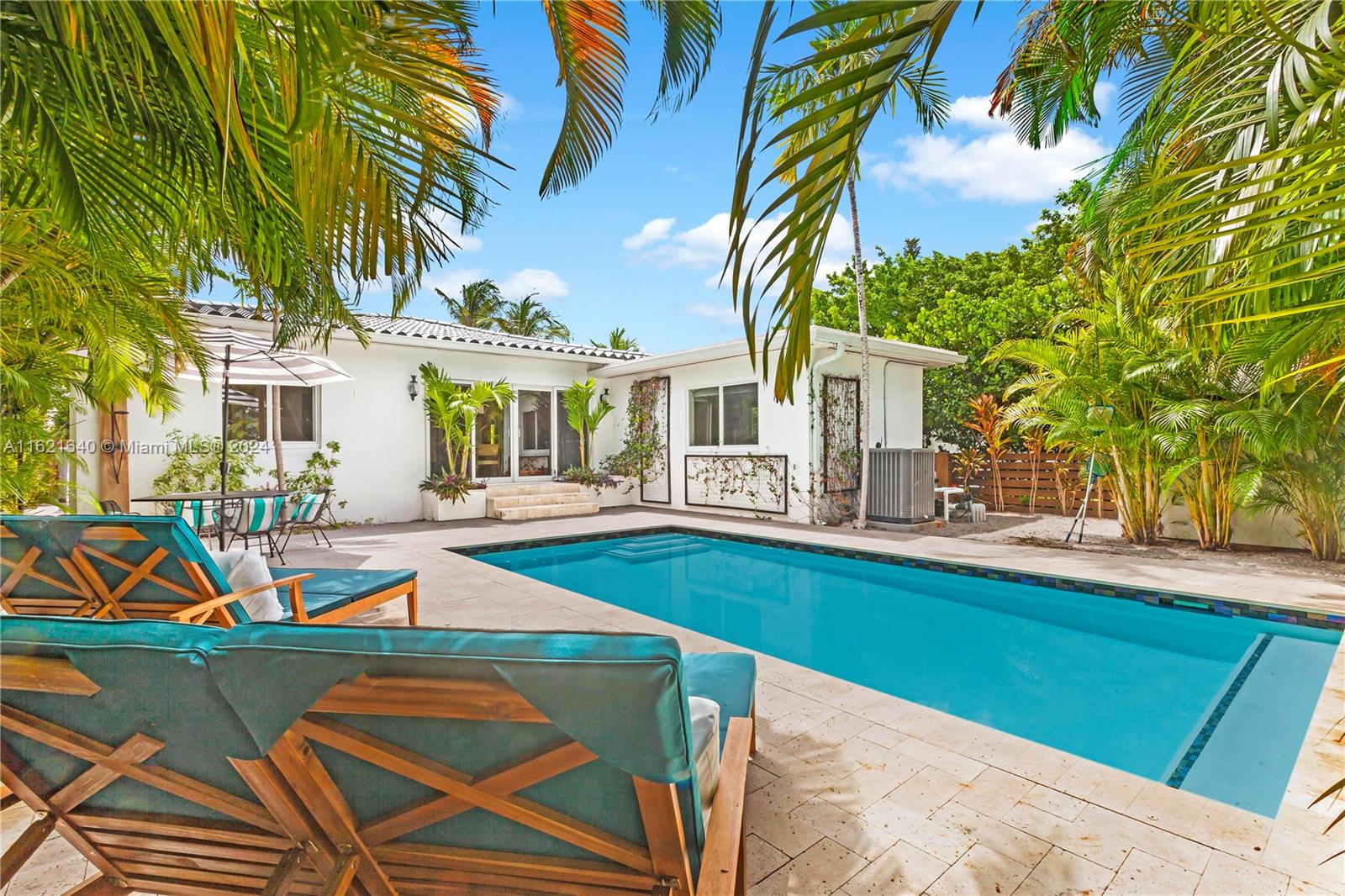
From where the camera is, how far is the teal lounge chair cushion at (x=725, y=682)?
89.5 inches

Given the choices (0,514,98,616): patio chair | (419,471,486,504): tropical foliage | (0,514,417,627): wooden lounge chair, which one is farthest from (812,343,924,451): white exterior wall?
(0,514,98,616): patio chair

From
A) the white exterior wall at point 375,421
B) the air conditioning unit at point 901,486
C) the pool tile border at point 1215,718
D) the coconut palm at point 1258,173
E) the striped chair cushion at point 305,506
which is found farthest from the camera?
the white exterior wall at point 375,421

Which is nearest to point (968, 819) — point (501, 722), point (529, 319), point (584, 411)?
point (501, 722)

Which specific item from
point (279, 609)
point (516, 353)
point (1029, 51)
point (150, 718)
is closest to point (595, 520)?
point (516, 353)

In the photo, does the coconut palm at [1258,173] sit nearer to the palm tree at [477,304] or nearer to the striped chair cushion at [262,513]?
the striped chair cushion at [262,513]

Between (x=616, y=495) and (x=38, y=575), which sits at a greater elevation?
(x=38, y=575)

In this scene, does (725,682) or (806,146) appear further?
(725,682)

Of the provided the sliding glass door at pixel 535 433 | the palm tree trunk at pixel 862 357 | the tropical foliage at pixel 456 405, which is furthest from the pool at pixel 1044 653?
the sliding glass door at pixel 535 433

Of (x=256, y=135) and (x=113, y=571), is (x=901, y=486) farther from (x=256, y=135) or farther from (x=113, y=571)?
(x=256, y=135)

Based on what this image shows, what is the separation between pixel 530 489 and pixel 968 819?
10100 mm

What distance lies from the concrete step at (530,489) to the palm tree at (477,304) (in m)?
16.3

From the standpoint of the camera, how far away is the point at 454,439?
11242 millimetres

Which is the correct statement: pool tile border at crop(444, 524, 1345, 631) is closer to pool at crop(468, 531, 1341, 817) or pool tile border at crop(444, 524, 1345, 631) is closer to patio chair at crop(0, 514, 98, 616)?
pool at crop(468, 531, 1341, 817)

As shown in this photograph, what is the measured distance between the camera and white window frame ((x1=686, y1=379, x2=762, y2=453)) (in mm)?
10680
